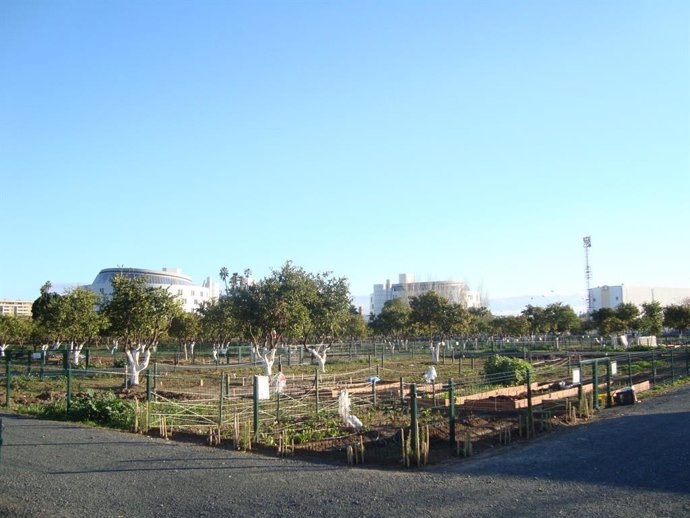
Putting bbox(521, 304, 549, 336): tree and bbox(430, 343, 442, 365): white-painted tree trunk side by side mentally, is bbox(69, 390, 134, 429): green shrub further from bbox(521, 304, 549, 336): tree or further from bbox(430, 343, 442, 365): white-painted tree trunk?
bbox(521, 304, 549, 336): tree

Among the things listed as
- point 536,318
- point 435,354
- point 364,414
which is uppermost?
point 536,318

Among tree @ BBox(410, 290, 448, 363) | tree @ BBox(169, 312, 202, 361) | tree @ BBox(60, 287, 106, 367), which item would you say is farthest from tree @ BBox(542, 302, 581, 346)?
tree @ BBox(60, 287, 106, 367)

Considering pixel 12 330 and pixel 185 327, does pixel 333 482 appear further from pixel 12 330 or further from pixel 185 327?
pixel 12 330

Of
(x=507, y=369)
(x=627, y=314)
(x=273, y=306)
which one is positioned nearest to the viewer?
(x=507, y=369)

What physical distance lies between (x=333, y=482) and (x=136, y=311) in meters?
19.7

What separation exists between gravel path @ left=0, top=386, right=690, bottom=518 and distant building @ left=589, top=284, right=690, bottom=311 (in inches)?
6109

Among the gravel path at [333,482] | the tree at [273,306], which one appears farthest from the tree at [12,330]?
the gravel path at [333,482]

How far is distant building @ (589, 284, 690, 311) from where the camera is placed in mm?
158250

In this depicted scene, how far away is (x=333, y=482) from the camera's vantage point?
9367 mm

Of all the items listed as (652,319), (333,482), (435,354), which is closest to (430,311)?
(435,354)

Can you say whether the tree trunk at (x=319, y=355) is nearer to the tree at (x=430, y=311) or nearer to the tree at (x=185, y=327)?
the tree at (x=430, y=311)

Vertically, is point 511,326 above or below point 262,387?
above

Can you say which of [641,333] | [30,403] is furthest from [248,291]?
[641,333]

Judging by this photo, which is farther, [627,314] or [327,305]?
[627,314]
